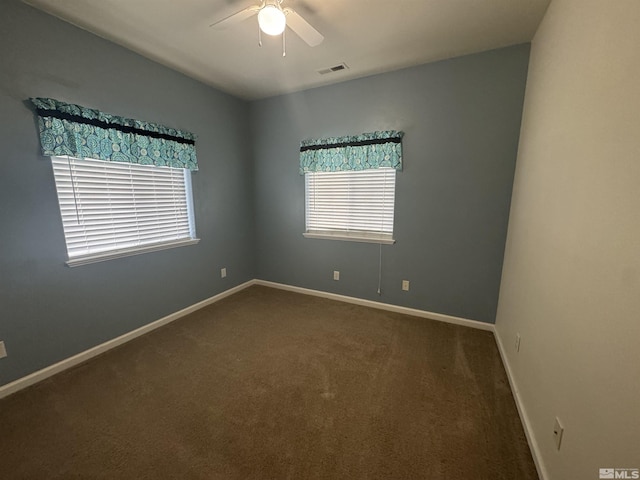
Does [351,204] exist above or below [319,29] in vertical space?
below

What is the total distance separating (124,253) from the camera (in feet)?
8.07

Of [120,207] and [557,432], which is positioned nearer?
[557,432]

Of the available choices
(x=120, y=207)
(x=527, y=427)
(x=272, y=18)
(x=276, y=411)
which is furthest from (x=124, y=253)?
(x=527, y=427)

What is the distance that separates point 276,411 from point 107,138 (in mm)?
2581

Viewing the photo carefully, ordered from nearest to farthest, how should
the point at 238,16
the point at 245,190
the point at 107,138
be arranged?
the point at 238,16
the point at 107,138
the point at 245,190

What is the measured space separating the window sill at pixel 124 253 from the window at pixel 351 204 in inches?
60.6

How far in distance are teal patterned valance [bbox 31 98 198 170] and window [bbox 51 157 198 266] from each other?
0.12 m

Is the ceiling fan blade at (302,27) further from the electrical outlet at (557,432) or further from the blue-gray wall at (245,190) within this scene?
the electrical outlet at (557,432)

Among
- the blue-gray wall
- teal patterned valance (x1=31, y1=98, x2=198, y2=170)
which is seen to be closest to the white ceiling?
the blue-gray wall

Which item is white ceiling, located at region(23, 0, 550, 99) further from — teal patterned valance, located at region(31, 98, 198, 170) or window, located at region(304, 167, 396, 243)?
window, located at region(304, 167, 396, 243)

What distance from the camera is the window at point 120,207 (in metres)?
2.12

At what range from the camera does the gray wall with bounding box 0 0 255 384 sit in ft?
5.91

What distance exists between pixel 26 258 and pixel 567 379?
335 cm

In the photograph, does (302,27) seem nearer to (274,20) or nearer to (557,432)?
(274,20)
